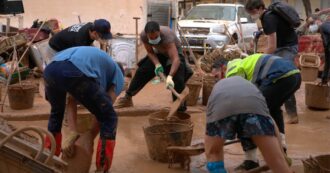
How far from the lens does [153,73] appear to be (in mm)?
7629

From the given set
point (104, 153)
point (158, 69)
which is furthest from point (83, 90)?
point (158, 69)

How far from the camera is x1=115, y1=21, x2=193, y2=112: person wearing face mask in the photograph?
272 inches

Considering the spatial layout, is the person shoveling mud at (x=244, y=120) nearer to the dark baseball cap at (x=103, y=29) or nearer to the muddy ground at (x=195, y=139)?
the muddy ground at (x=195, y=139)

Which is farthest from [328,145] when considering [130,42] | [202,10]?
[202,10]

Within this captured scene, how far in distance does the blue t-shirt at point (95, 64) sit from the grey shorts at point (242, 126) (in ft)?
4.12

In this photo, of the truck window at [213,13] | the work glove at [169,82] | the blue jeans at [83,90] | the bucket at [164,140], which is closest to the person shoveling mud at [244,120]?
the blue jeans at [83,90]

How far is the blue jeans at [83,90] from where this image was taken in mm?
4625

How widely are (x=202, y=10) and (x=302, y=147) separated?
9752mm

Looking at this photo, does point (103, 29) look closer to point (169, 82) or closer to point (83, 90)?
point (83, 90)

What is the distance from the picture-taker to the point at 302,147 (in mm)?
6547

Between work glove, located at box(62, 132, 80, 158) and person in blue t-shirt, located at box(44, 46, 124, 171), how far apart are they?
245 mm

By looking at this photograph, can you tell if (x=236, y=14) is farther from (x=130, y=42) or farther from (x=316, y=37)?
(x=130, y=42)

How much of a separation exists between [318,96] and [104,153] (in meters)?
4.87

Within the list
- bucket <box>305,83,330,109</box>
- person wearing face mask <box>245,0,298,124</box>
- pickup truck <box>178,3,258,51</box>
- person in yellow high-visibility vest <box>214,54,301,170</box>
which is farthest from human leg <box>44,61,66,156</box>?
pickup truck <box>178,3,258,51</box>
